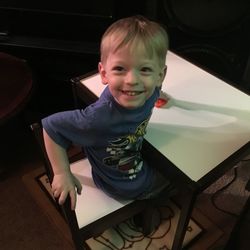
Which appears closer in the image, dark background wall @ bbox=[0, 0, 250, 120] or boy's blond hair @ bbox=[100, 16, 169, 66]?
boy's blond hair @ bbox=[100, 16, 169, 66]

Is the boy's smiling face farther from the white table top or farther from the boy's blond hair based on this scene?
the white table top

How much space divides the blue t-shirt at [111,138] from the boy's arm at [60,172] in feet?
0.06

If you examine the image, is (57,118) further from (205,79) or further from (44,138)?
(205,79)

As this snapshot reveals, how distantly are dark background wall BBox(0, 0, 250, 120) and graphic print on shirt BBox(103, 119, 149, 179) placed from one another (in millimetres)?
752

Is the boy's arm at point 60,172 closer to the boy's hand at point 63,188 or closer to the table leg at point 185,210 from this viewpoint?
the boy's hand at point 63,188

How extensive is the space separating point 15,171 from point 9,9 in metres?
0.77

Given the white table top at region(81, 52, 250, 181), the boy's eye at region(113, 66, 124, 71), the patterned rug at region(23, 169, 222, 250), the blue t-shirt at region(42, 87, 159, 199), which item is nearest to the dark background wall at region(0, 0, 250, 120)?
the white table top at region(81, 52, 250, 181)

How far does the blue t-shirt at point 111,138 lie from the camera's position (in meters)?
0.81

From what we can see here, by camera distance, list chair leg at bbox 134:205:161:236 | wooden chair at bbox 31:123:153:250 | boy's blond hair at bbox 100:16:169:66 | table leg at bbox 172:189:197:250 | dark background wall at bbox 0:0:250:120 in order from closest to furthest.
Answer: boy's blond hair at bbox 100:16:169:66 < table leg at bbox 172:189:197:250 < wooden chair at bbox 31:123:153:250 < chair leg at bbox 134:205:161:236 < dark background wall at bbox 0:0:250:120

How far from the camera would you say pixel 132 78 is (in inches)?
30.5

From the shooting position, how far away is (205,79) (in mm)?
1192

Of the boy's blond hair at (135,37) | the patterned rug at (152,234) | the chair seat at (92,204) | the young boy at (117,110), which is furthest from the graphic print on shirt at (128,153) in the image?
the patterned rug at (152,234)

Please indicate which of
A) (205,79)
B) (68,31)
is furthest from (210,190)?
(68,31)

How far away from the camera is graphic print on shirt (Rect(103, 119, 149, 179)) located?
0.90m
